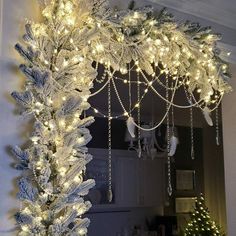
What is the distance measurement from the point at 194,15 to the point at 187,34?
1.17 feet

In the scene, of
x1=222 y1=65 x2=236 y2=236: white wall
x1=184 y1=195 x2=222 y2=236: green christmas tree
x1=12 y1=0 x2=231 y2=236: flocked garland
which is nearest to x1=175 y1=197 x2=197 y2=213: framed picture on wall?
x1=184 y1=195 x2=222 y2=236: green christmas tree

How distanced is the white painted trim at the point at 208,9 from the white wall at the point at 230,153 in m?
0.34

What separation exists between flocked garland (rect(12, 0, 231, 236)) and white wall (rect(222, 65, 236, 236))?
1.23 metres

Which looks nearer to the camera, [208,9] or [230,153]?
[208,9]

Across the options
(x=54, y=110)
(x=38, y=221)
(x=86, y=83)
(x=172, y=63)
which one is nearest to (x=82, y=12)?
A: (x=86, y=83)

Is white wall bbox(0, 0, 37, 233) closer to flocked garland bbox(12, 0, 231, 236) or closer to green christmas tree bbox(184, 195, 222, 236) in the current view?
flocked garland bbox(12, 0, 231, 236)

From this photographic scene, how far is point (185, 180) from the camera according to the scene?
633cm

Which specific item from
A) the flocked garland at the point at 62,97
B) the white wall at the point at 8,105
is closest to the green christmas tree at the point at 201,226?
the flocked garland at the point at 62,97

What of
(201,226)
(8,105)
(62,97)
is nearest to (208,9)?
(62,97)

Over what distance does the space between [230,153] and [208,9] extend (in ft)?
3.36

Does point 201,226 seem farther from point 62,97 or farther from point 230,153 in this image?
point 62,97

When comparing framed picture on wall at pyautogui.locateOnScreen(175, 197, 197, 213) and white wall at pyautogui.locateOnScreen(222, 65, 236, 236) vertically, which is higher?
white wall at pyautogui.locateOnScreen(222, 65, 236, 236)

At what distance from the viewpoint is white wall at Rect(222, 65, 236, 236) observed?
291 centimetres

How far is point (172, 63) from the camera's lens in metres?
2.29
